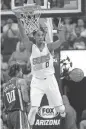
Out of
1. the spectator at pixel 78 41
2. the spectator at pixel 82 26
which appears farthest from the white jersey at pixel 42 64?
the spectator at pixel 82 26

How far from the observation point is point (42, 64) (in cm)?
350

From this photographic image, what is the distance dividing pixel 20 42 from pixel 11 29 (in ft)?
0.49

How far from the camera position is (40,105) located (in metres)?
3.50

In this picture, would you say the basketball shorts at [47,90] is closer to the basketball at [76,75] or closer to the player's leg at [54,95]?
the player's leg at [54,95]

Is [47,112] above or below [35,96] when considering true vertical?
below

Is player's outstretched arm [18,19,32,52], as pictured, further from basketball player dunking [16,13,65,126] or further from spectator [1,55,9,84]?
spectator [1,55,9,84]

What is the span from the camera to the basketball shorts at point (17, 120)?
139 inches

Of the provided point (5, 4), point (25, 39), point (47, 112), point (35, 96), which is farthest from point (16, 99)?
point (5, 4)

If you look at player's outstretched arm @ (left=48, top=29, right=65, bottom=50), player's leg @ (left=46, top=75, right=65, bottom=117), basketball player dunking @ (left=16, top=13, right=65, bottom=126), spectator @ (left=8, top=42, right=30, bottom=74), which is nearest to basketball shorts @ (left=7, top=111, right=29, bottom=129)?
basketball player dunking @ (left=16, top=13, right=65, bottom=126)

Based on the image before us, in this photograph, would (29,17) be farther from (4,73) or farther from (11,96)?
(11,96)

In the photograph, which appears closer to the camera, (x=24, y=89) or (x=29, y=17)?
(x=29, y=17)

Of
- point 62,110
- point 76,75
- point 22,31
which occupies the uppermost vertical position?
point 22,31

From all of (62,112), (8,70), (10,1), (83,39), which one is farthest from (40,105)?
(10,1)

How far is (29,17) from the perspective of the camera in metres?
3.44
